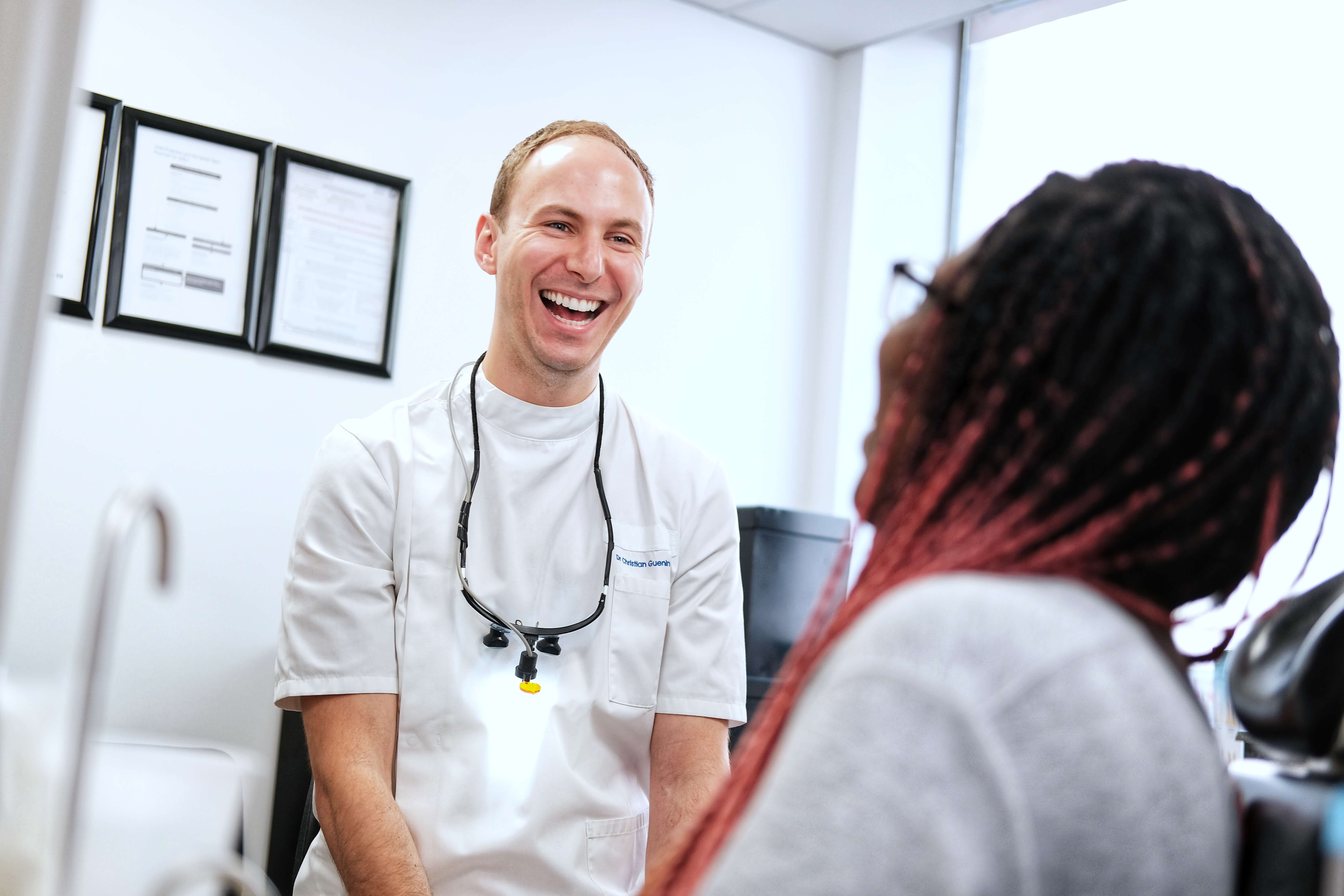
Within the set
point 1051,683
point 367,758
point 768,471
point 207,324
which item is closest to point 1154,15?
point 768,471

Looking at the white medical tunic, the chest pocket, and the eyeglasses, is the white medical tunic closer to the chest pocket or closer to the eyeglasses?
the chest pocket

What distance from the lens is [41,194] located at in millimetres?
519

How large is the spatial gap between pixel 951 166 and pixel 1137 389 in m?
2.82

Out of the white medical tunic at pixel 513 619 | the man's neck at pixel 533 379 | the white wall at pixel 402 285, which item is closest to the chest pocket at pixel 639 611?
the white medical tunic at pixel 513 619

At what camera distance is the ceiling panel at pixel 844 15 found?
2.92 m

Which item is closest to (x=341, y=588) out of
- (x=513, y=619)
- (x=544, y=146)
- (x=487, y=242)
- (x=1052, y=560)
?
(x=513, y=619)

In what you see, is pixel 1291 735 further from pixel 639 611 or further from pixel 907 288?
pixel 639 611

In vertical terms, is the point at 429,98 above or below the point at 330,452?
above

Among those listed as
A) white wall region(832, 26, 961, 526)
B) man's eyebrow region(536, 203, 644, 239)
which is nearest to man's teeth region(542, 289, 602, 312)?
man's eyebrow region(536, 203, 644, 239)

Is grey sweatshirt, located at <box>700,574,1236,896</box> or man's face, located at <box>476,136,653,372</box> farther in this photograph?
man's face, located at <box>476,136,653,372</box>

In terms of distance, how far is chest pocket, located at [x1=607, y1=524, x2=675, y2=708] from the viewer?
1.64 metres

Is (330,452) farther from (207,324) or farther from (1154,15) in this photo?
(1154,15)

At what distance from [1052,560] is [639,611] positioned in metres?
1.08

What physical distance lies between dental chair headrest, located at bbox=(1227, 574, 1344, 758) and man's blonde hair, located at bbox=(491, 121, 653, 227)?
4.25ft
